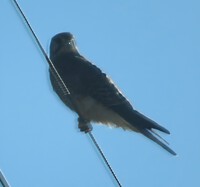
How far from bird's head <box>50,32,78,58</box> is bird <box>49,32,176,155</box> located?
1.27 feet

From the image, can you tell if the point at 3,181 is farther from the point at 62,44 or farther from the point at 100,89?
the point at 62,44

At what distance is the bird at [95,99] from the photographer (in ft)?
20.6

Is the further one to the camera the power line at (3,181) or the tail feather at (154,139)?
the tail feather at (154,139)

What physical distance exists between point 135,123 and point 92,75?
2.85 ft

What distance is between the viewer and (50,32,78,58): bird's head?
776cm

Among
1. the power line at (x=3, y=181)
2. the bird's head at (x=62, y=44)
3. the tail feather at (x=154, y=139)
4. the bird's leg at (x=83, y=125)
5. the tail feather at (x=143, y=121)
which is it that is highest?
the bird's head at (x=62, y=44)

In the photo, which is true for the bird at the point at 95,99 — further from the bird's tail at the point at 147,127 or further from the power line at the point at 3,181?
the power line at the point at 3,181

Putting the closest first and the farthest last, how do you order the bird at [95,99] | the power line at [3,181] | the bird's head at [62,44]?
the power line at [3,181] < the bird at [95,99] < the bird's head at [62,44]

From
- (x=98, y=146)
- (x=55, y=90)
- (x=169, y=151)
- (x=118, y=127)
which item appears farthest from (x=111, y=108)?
(x=98, y=146)

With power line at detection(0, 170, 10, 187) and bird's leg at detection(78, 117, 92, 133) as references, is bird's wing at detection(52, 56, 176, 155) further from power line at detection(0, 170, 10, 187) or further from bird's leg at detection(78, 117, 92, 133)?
power line at detection(0, 170, 10, 187)

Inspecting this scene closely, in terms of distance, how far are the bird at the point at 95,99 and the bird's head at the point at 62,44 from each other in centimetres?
39

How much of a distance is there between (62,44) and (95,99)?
4.14ft

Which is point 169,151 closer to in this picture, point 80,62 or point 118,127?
point 118,127

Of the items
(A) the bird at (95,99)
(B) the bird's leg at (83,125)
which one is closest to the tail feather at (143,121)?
(A) the bird at (95,99)
